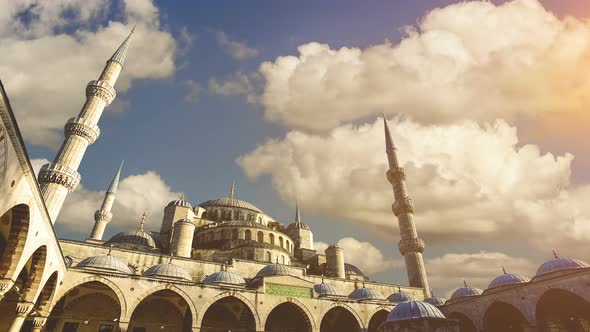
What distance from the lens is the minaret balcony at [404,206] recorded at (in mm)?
37719

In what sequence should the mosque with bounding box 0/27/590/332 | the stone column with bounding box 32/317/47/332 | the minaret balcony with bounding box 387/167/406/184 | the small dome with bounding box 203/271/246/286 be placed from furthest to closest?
the minaret balcony with bounding box 387/167/406/184 < the small dome with bounding box 203/271/246/286 < the stone column with bounding box 32/317/47/332 < the mosque with bounding box 0/27/590/332

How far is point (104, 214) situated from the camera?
43.7 meters

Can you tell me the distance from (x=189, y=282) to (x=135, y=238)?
1427 centimetres

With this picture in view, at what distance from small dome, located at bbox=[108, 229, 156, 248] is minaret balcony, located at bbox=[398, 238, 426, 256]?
26.8 meters

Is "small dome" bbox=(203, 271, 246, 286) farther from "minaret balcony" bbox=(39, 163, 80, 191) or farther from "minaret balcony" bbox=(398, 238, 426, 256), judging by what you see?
"minaret balcony" bbox=(398, 238, 426, 256)

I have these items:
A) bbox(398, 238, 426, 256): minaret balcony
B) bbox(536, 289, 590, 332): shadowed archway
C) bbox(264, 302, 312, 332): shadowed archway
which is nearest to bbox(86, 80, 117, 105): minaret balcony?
bbox(264, 302, 312, 332): shadowed archway

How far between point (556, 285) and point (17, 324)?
27.9m

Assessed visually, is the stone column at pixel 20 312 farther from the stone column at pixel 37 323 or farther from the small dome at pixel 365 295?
the small dome at pixel 365 295

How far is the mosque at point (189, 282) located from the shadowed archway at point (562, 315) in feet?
0.26

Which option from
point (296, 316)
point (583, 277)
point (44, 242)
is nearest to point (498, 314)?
point (583, 277)

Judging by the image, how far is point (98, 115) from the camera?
31000 millimetres

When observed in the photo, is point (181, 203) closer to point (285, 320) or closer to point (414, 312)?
point (285, 320)

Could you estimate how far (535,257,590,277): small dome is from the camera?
71.1 ft

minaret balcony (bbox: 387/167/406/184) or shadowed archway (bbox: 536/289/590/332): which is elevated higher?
minaret balcony (bbox: 387/167/406/184)
